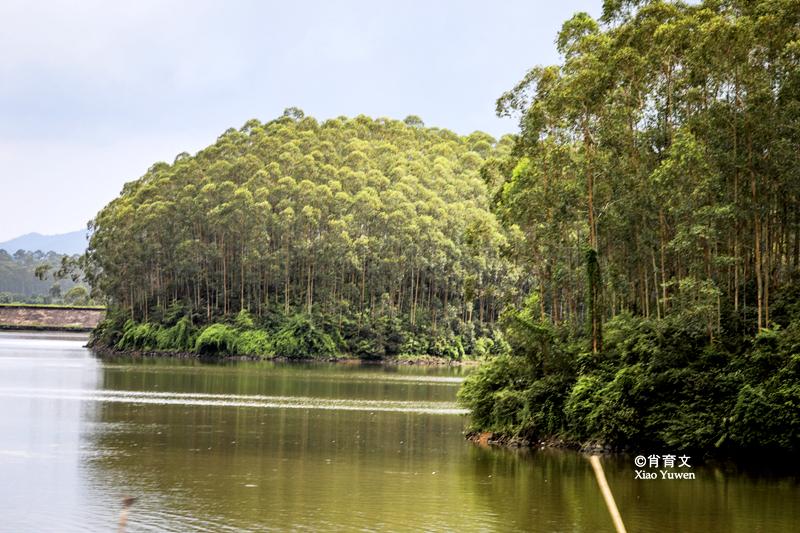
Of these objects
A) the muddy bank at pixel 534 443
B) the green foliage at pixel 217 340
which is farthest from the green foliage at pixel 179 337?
the muddy bank at pixel 534 443

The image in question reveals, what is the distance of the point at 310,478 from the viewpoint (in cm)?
2359

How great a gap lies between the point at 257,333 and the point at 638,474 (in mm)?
64224

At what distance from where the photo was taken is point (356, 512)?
19719 millimetres

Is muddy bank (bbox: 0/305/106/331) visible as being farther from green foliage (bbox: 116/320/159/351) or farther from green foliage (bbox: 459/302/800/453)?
green foliage (bbox: 459/302/800/453)

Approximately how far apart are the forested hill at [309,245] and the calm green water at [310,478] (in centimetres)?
4488

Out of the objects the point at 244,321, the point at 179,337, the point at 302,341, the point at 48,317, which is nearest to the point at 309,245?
the point at 302,341

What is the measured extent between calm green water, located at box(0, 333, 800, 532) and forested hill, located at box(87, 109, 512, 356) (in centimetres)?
4488

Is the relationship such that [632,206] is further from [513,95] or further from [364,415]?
[364,415]

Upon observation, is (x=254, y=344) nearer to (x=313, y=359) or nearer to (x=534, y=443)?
(x=313, y=359)

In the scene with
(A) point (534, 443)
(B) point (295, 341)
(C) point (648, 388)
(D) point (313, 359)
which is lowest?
(A) point (534, 443)

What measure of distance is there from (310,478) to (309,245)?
2503 inches

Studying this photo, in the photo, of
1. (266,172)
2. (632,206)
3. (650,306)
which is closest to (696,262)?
(632,206)

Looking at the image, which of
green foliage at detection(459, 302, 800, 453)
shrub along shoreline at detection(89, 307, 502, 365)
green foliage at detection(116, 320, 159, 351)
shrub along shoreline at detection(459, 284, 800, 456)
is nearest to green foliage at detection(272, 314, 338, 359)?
shrub along shoreline at detection(89, 307, 502, 365)

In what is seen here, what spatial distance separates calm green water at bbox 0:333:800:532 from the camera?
19031 mm
